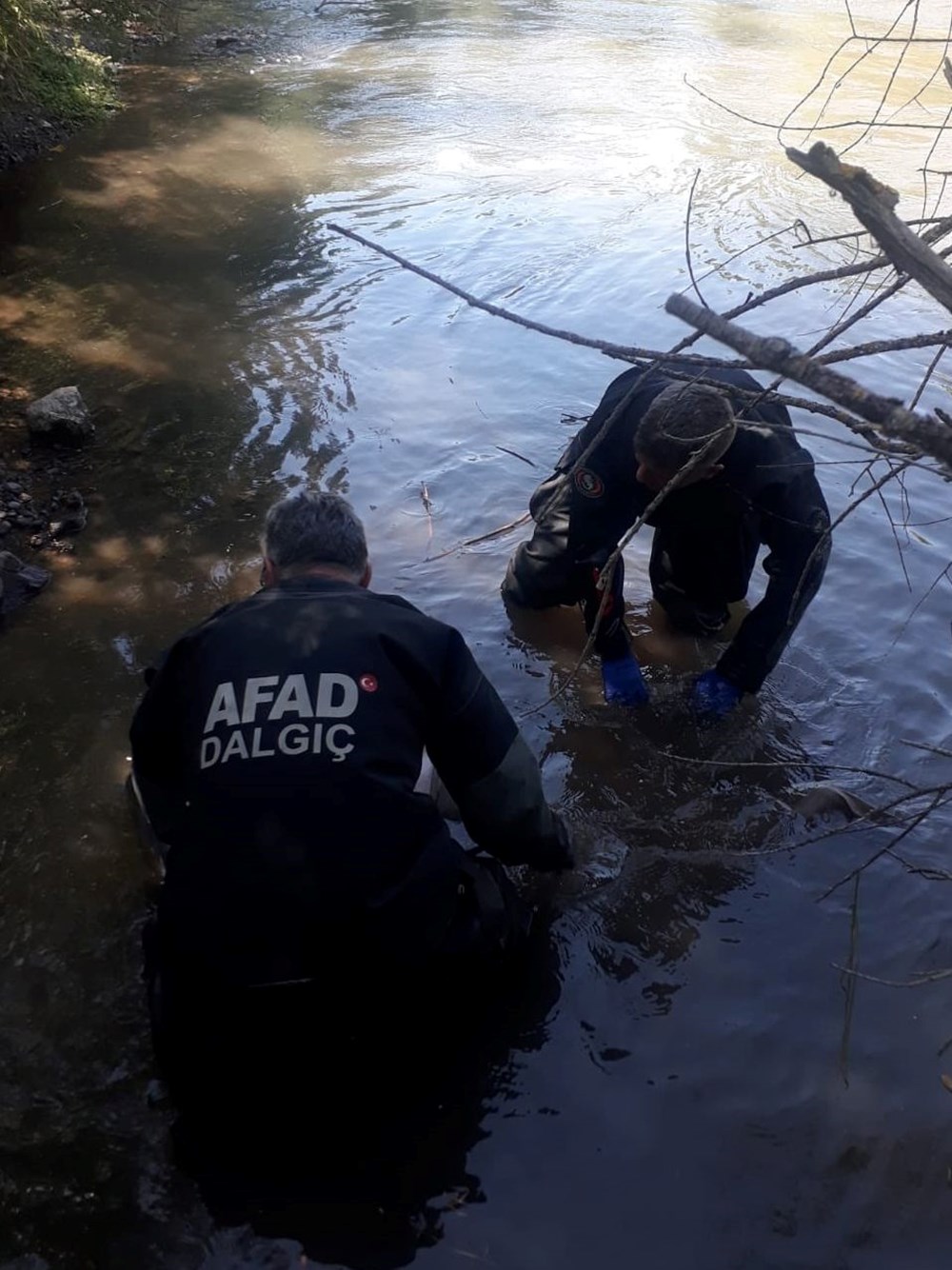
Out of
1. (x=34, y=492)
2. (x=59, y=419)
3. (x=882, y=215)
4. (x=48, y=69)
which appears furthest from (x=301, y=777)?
(x=48, y=69)

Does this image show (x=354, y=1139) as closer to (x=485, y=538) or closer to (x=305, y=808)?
(x=305, y=808)

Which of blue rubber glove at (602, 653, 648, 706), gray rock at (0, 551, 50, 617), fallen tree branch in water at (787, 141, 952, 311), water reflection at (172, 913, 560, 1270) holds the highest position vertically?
fallen tree branch in water at (787, 141, 952, 311)

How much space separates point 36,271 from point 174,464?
318 cm

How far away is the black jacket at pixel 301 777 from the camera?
2.12 metres

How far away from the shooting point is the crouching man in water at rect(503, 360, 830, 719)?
3.26 meters

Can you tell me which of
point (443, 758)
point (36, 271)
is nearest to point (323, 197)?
point (36, 271)

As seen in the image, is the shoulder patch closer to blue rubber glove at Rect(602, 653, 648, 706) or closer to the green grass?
blue rubber glove at Rect(602, 653, 648, 706)

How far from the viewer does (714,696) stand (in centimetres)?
382

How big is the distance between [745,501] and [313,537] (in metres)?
1.79

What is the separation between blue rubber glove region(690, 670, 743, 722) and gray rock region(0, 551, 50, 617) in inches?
110

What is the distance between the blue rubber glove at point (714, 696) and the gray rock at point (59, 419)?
346 cm

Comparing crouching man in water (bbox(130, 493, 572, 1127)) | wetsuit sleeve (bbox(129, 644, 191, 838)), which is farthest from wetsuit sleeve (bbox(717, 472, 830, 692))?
wetsuit sleeve (bbox(129, 644, 191, 838))

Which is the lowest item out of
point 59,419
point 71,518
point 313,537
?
point 71,518

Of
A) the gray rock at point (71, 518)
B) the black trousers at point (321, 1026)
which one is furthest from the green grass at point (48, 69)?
the black trousers at point (321, 1026)
